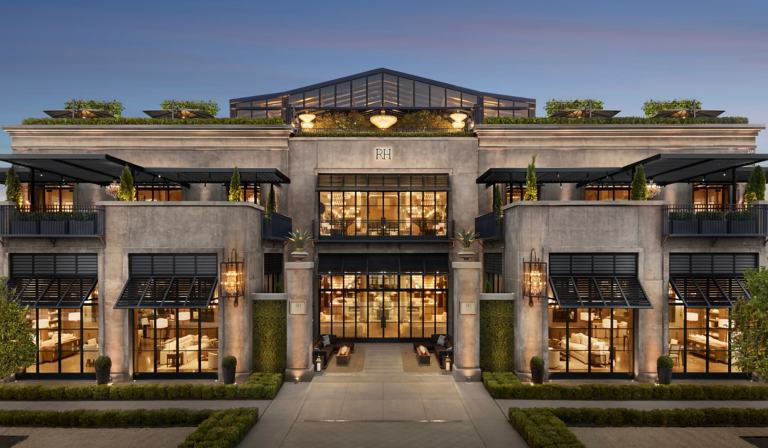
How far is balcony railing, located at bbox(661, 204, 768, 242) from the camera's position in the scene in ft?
56.3

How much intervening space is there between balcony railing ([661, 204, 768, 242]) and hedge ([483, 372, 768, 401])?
20.3 ft

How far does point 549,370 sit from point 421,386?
564 centimetres

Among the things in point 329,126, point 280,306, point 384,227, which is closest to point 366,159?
point 384,227

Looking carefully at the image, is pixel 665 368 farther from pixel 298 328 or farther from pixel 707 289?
pixel 298 328

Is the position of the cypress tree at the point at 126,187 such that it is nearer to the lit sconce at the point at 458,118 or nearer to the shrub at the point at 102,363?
the shrub at the point at 102,363

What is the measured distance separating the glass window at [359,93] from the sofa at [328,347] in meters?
16.6

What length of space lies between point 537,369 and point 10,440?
715 inches

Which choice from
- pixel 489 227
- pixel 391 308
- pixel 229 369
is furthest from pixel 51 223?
pixel 489 227

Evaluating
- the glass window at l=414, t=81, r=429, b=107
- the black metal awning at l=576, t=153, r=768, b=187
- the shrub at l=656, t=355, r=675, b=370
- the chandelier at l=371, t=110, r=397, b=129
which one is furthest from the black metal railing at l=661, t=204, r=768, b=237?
the glass window at l=414, t=81, r=429, b=107

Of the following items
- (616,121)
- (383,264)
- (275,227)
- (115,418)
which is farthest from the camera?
(616,121)

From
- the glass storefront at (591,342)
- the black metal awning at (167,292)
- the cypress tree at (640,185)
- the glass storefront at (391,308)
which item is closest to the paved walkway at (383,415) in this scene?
the glass storefront at (591,342)

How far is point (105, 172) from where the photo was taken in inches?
823

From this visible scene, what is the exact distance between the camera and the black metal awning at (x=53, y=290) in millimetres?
16750

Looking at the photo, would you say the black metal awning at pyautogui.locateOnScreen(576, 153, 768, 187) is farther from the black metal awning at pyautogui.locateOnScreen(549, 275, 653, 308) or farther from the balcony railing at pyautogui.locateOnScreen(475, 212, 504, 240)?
the balcony railing at pyautogui.locateOnScreen(475, 212, 504, 240)
